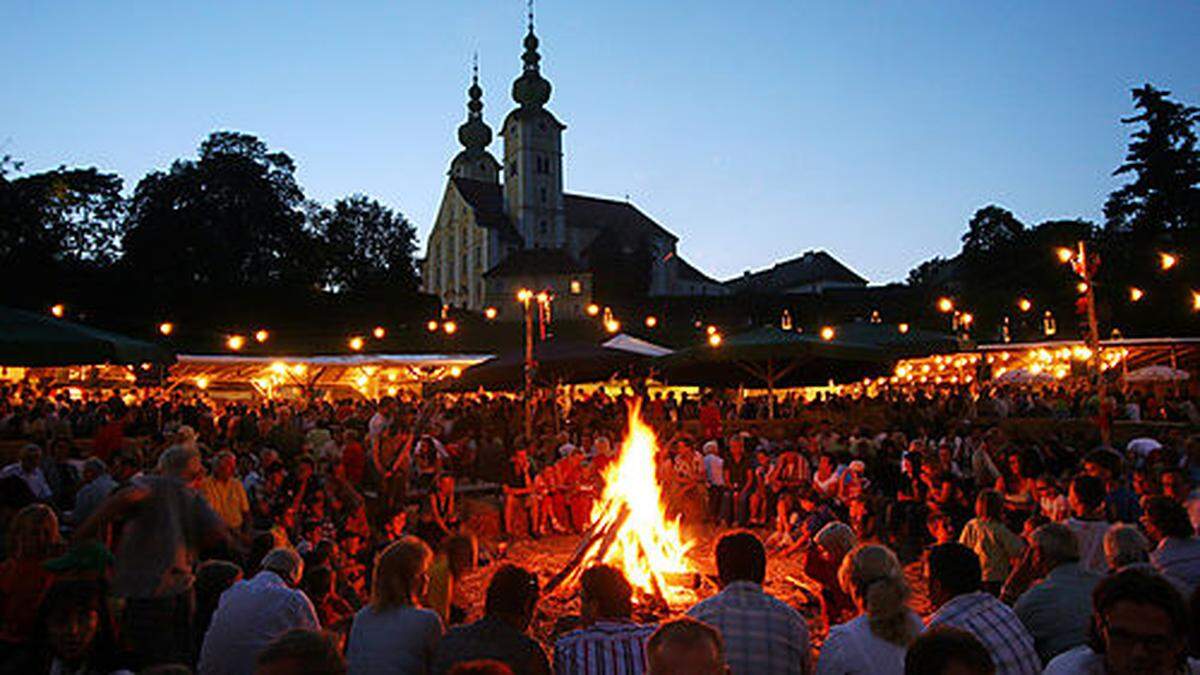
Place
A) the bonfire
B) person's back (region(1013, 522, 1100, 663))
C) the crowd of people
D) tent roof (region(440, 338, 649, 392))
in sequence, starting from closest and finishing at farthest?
the crowd of people < person's back (region(1013, 522, 1100, 663)) < the bonfire < tent roof (region(440, 338, 649, 392))

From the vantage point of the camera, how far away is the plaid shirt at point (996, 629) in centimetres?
348

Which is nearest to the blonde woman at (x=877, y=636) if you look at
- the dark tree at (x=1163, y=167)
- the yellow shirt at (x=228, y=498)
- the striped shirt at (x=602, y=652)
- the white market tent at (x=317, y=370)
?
the striped shirt at (x=602, y=652)

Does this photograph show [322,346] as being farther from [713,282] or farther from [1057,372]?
[713,282]

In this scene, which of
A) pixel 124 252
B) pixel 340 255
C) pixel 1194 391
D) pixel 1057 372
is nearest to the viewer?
pixel 1194 391

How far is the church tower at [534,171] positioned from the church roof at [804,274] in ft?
69.9


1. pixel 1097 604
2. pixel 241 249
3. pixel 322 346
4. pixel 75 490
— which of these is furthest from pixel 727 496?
pixel 241 249

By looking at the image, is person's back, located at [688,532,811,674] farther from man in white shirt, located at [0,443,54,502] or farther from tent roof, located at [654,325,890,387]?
tent roof, located at [654,325,890,387]

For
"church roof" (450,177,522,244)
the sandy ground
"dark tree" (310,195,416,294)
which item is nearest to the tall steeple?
"church roof" (450,177,522,244)

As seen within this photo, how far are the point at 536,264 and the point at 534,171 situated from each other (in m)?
13.0

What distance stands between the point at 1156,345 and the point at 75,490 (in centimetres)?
3311

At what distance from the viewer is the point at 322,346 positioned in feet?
141

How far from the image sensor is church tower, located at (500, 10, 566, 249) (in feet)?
251

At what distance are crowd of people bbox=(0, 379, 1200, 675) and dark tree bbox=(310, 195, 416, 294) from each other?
42534 millimetres

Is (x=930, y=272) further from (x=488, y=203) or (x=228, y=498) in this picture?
(x=228, y=498)
